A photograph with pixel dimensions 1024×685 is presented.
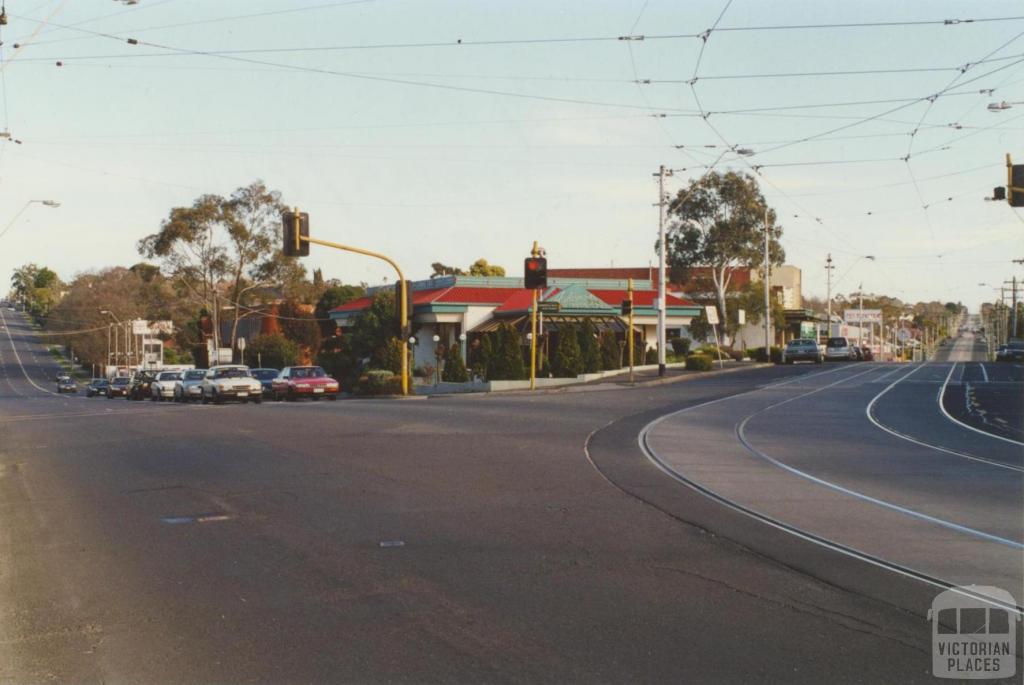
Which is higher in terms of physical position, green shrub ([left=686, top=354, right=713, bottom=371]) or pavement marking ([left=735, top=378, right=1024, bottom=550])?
green shrub ([left=686, top=354, right=713, bottom=371])

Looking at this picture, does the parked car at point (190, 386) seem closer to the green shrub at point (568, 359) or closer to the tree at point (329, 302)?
the green shrub at point (568, 359)

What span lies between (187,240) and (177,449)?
56.3 meters

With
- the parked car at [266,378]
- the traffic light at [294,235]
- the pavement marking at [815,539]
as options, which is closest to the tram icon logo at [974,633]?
the pavement marking at [815,539]

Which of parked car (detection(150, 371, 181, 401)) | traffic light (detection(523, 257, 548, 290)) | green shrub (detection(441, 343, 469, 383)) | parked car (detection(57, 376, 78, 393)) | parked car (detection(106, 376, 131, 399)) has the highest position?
traffic light (detection(523, 257, 548, 290))

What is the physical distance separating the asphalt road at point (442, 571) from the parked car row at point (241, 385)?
25.4 m

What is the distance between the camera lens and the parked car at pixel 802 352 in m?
63.9

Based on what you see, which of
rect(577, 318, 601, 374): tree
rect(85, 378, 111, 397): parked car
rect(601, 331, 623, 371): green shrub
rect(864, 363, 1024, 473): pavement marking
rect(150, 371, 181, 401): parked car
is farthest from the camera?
rect(85, 378, 111, 397): parked car

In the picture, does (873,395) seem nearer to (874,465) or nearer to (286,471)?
(874,465)

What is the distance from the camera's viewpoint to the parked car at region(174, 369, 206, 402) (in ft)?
157

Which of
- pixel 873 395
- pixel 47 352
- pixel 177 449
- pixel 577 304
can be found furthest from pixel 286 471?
pixel 47 352

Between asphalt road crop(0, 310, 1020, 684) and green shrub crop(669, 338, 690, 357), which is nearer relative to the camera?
asphalt road crop(0, 310, 1020, 684)

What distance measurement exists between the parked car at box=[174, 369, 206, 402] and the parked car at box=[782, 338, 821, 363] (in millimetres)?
35089

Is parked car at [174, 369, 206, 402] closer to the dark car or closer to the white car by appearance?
the white car

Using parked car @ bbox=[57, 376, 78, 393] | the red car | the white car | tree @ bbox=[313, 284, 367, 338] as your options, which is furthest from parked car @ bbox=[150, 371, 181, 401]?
parked car @ bbox=[57, 376, 78, 393]
